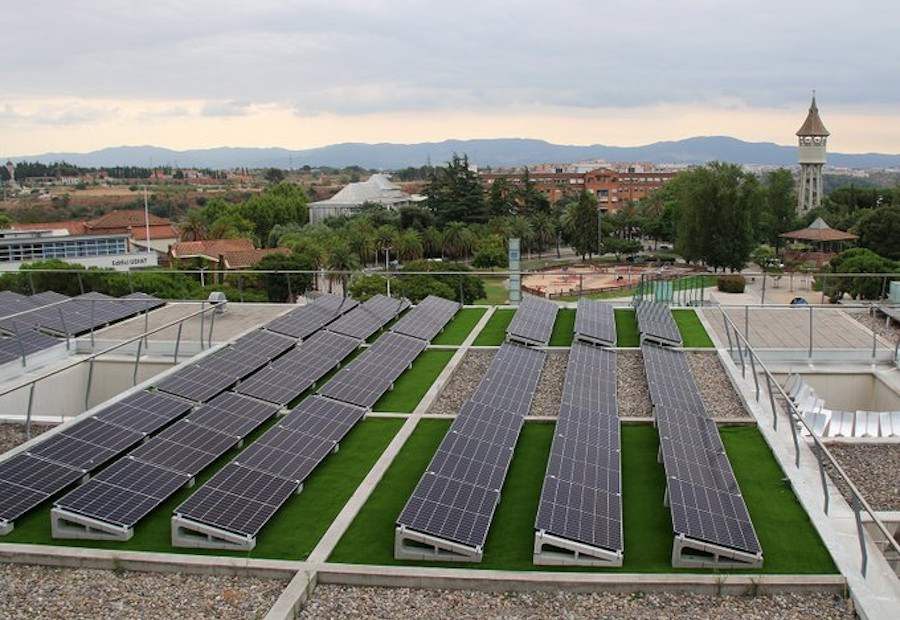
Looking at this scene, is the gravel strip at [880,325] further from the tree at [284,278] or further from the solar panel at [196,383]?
the tree at [284,278]

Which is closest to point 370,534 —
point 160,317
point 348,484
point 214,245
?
point 348,484

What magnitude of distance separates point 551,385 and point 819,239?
6066 cm

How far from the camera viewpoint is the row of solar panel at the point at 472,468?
9.74 metres

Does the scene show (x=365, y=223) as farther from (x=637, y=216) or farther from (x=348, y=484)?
(x=348, y=484)

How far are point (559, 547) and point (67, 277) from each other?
33.0 metres

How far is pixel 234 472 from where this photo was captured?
11.1 metres

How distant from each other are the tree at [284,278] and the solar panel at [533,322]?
35.4 feet

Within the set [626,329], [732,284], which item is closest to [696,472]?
[626,329]

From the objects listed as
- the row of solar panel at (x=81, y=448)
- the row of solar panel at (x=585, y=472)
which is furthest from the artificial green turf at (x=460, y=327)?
the row of solar panel at (x=81, y=448)

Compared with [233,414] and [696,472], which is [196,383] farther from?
[696,472]

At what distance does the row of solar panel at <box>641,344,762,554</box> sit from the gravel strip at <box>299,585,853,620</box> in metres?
0.83

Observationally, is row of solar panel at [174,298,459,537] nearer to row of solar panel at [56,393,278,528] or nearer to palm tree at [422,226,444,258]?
row of solar panel at [56,393,278,528]

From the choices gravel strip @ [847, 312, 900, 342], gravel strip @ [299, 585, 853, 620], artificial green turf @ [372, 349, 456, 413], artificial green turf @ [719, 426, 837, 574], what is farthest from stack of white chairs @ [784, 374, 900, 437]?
artificial green turf @ [372, 349, 456, 413]

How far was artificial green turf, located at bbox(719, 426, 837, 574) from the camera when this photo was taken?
377 inches
